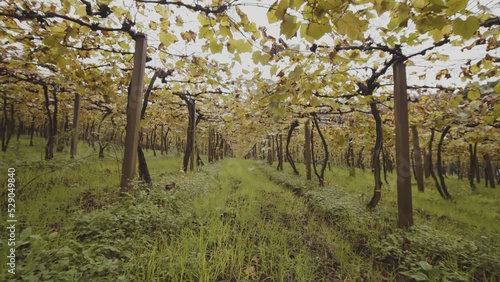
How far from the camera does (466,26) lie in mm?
1887

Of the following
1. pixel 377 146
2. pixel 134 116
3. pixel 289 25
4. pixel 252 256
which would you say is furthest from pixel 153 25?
pixel 377 146

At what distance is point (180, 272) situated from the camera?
2.73 m

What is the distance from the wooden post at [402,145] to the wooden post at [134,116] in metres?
5.23

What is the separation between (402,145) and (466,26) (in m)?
3.61

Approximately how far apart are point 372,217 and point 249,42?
519 cm

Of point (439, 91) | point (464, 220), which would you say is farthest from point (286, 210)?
point (464, 220)

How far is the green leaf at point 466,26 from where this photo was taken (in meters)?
1.85

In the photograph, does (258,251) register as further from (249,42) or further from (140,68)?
(140,68)

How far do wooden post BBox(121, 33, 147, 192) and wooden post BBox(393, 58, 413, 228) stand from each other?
523cm

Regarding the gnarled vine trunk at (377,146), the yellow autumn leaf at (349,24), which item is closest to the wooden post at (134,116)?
the yellow autumn leaf at (349,24)

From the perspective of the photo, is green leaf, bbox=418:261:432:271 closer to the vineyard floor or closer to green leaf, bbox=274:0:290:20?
the vineyard floor

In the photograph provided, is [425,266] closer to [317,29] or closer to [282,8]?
[317,29]

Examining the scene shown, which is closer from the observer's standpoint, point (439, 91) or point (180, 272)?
point (180, 272)

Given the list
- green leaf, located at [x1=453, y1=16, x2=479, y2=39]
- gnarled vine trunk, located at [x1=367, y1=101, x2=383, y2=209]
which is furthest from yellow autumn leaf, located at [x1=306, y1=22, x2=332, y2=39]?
gnarled vine trunk, located at [x1=367, y1=101, x2=383, y2=209]
